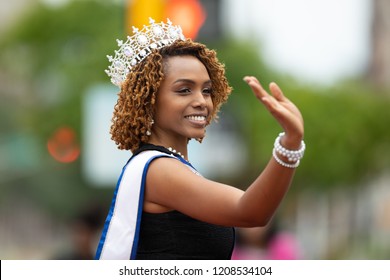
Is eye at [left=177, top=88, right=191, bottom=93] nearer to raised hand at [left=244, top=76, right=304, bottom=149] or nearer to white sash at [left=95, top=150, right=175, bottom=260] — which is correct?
white sash at [left=95, top=150, right=175, bottom=260]

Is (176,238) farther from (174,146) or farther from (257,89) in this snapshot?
(257,89)

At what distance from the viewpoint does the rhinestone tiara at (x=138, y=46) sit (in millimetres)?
4164

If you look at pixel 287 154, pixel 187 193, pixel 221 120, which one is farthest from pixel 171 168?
pixel 221 120

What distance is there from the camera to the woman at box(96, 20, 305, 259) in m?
3.66

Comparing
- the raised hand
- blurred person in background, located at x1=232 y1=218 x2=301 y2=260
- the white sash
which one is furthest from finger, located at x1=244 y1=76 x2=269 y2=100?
blurred person in background, located at x1=232 y1=218 x2=301 y2=260

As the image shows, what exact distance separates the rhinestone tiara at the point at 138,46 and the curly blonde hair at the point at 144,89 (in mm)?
41

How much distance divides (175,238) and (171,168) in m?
0.25

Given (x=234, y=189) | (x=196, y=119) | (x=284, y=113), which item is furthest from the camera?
(x=196, y=119)

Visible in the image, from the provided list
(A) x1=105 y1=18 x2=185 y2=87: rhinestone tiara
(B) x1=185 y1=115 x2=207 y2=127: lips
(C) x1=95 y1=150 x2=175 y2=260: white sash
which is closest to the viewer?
(C) x1=95 y1=150 x2=175 y2=260: white sash

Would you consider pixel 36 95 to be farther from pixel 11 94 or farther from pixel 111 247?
pixel 111 247

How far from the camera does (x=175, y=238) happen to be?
3.89m

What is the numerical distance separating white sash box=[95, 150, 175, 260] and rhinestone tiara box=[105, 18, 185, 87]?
0.39 metres

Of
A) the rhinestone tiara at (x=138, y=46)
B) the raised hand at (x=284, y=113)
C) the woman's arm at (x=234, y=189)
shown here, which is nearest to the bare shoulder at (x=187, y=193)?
the woman's arm at (x=234, y=189)
